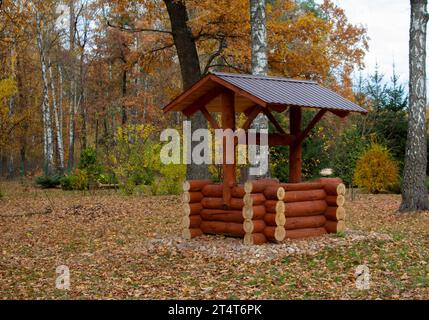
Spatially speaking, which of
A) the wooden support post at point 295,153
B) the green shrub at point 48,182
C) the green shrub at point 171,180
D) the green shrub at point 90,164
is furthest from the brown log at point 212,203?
the green shrub at point 48,182

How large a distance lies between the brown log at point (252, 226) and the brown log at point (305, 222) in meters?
0.47

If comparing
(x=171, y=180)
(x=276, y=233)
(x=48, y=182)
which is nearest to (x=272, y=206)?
(x=276, y=233)

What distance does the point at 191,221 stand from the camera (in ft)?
35.7

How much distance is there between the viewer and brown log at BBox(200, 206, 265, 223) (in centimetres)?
989

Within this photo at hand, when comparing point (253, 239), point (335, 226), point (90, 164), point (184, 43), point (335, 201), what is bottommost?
point (253, 239)

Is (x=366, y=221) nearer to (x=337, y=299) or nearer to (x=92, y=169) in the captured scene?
(x=337, y=299)

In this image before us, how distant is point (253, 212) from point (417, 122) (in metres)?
6.05

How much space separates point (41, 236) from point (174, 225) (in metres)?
2.75

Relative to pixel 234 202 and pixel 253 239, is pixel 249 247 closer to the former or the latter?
pixel 253 239

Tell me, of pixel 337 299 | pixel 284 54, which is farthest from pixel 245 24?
pixel 337 299

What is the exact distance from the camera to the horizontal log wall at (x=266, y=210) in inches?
387

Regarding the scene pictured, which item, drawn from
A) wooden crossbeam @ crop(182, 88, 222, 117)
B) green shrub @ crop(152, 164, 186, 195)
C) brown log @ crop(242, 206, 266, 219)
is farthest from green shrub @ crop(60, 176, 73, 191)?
brown log @ crop(242, 206, 266, 219)

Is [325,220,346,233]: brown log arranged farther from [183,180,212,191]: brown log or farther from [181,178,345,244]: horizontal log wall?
[183,180,212,191]: brown log

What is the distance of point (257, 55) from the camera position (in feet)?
42.9
